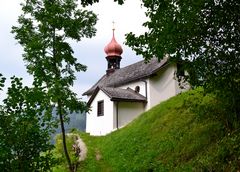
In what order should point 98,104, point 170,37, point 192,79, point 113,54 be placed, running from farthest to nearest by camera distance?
point 113,54 → point 98,104 → point 192,79 → point 170,37

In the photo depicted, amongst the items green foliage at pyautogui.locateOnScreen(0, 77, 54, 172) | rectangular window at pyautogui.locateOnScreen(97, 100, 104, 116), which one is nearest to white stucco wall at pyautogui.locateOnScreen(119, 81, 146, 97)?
rectangular window at pyautogui.locateOnScreen(97, 100, 104, 116)

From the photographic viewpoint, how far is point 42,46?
13742 mm

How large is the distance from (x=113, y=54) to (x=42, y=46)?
33.6 m

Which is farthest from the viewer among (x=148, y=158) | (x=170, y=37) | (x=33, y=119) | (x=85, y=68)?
(x=148, y=158)

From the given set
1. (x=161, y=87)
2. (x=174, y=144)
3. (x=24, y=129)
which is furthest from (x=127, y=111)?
(x=24, y=129)

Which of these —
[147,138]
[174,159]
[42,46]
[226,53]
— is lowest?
[174,159]

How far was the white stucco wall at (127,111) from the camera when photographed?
34781 mm

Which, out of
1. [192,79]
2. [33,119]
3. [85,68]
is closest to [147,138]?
[85,68]

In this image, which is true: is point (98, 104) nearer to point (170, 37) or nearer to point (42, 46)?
point (42, 46)

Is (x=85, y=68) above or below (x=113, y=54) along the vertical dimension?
below

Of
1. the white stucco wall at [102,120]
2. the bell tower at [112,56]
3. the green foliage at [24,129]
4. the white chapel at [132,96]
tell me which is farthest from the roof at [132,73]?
the green foliage at [24,129]

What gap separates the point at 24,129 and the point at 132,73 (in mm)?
32333

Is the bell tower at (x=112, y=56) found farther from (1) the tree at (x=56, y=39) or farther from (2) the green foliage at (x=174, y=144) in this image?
(1) the tree at (x=56, y=39)

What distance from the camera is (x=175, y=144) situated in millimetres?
17250
